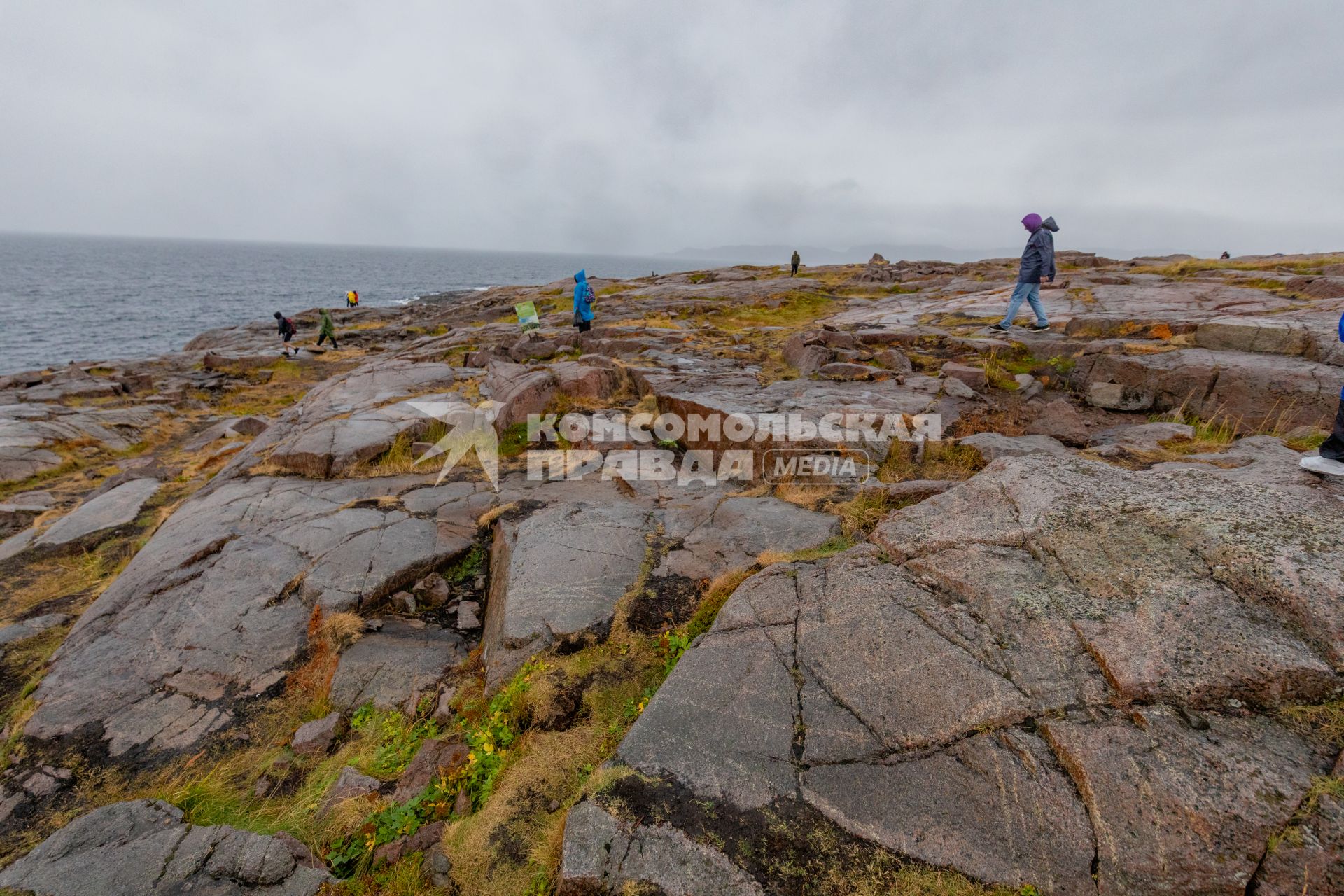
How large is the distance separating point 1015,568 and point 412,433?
9941 millimetres

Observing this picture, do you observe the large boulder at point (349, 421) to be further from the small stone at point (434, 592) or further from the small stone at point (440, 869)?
the small stone at point (440, 869)

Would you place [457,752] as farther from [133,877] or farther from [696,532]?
[696,532]

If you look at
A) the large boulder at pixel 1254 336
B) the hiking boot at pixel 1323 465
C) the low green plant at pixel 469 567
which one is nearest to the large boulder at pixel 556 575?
the low green plant at pixel 469 567

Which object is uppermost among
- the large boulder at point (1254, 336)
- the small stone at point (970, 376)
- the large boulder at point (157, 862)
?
the large boulder at point (1254, 336)

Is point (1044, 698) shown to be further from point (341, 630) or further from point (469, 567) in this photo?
point (341, 630)

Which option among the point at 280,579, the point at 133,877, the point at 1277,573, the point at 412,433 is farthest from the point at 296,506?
the point at 1277,573

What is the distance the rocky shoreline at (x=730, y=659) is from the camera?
2922 millimetres

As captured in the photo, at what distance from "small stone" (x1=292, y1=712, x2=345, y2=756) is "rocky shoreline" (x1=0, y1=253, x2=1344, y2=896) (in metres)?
0.03

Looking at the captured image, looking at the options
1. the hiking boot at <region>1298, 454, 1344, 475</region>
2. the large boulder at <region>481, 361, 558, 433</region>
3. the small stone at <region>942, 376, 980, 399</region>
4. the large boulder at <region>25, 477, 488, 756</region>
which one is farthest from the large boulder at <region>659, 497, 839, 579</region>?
the small stone at <region>942, 376, 980, 399</region>

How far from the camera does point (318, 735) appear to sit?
16.1 ft

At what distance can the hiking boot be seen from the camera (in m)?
4.81

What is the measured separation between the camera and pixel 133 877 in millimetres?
3564

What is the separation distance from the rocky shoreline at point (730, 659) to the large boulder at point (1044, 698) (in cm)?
2

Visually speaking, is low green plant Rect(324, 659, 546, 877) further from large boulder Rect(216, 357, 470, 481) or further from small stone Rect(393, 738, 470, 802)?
large boulder Rect(216, 357, 470, 481)
